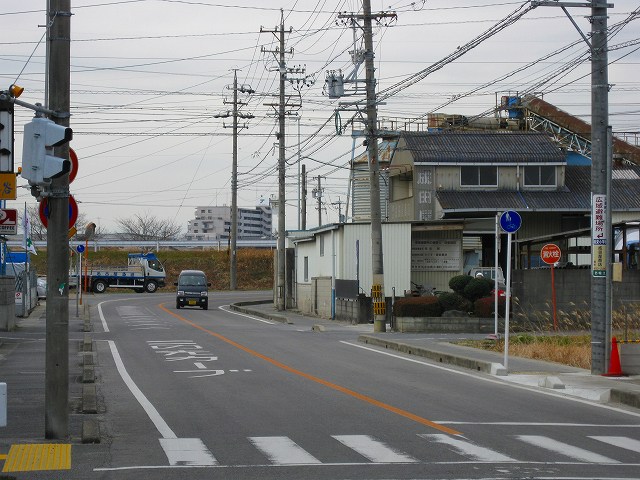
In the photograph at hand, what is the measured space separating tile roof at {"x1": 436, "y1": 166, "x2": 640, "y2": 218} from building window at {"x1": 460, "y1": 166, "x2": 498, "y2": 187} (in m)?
0.45

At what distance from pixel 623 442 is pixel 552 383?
575 centimetres

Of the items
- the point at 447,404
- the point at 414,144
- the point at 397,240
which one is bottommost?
the point at 447,404

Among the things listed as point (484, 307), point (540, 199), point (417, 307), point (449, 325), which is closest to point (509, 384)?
point (449, 325)

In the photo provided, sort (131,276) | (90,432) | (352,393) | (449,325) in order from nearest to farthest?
(90,432), (352,393), (449,325), (131,276)

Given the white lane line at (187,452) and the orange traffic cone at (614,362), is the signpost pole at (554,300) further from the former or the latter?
the white lane line at (187,452)

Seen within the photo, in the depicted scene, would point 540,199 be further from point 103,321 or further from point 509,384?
point 509,384

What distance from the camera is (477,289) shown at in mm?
34406

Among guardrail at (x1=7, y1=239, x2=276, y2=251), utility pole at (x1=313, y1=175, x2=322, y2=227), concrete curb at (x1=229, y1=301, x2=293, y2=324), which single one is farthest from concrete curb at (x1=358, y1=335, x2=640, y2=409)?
utility pole at (x1=313, y1=175, x2=322, y2=227)

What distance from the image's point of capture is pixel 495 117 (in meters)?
61.0

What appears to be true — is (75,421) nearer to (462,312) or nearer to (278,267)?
(462,312)

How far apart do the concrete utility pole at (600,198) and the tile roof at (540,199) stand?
3030 centimetres

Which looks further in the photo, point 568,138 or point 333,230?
point 568,138

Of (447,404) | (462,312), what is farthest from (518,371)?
(462,312)

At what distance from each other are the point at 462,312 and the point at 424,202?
60.6 ft
